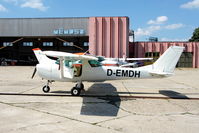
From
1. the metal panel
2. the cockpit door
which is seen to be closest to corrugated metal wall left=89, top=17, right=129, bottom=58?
the metal panel

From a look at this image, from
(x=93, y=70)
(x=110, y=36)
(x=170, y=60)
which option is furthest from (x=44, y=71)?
(x=110, y=36)

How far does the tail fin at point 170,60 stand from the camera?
8.96 meters

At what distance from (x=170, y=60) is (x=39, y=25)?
3109 centimetres

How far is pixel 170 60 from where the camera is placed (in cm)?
908

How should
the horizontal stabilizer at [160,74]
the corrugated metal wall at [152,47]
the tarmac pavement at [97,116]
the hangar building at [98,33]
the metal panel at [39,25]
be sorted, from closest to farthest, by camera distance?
the tarmac pavement at [97,116] → the horizontal stabilizer at [160,74] → the hangar building at [98,33] → the metal panel at [39,25] → the corrugated metal wall at [152,47]

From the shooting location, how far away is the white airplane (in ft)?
29.8

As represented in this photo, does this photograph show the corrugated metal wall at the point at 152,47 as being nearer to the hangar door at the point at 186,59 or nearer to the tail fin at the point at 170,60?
the hangar door at the point at 186,59

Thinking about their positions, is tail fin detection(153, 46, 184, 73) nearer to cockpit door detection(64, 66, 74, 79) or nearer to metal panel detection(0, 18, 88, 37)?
cockpit door detection(64, 66, 74, 79)

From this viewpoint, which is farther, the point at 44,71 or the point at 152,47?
the point at 152,47

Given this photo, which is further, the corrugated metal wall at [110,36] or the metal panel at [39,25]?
the metal panel at [39,25]

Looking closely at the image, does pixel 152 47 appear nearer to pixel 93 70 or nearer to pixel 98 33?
pixel 98 33

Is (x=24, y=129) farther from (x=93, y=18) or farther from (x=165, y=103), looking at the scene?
(x=93, y=18)

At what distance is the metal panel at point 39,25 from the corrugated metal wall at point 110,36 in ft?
12.9

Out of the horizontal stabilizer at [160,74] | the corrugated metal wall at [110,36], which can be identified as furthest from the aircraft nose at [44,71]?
the corrugated metal wall at [110,36]
